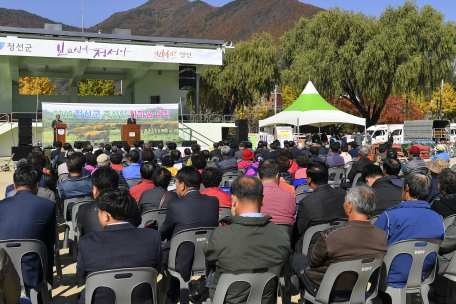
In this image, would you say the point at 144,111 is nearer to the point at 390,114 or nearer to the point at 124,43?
the point at 124,43

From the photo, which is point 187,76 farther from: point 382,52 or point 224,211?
point 224,211

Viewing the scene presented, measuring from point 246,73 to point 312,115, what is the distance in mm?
13734

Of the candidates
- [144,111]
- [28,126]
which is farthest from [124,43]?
[28,126]

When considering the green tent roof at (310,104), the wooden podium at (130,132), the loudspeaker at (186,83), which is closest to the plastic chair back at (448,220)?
the green tent roof at (310,104)

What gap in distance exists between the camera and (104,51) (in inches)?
888

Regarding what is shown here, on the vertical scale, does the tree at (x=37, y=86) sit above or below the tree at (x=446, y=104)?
above

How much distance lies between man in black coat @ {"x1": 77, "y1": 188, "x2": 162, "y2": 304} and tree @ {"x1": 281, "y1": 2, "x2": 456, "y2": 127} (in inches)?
1039

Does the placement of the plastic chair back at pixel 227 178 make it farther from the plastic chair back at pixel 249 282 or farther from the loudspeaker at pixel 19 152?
the loudspeaker at pixel 19 152

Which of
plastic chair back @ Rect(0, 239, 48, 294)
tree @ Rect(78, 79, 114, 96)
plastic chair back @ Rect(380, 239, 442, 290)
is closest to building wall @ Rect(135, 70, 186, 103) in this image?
tree @ Rect(78, 79, 114, 96)

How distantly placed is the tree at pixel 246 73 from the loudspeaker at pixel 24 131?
17774mm

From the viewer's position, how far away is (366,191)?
115 inches

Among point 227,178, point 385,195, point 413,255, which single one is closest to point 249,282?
point 413,255

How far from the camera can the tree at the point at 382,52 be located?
86.8 feet

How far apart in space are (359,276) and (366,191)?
0.59 meters
